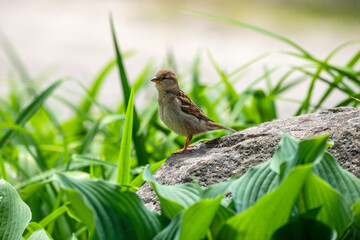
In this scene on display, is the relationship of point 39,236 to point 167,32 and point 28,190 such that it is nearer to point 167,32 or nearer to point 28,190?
point 28,190

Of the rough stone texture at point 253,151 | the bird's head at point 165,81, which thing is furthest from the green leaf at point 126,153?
the bird's head at point 165,81

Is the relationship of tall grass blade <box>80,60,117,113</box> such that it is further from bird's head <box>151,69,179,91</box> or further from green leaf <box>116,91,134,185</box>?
green leaf <box>116,91,134,185</box>

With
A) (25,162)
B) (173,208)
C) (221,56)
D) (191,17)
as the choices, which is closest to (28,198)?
(25,162)

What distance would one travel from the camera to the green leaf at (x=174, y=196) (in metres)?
1.96

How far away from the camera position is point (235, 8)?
12.0 metres

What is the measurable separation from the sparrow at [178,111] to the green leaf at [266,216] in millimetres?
1554

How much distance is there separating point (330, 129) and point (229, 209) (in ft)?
3.10

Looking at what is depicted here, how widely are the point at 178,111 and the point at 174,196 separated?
4.81 feet

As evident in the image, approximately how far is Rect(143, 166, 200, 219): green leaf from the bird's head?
1.54 m

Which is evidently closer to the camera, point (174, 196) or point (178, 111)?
point (174, 196)

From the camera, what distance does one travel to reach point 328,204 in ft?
6.21

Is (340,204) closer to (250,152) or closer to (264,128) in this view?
(250,152)

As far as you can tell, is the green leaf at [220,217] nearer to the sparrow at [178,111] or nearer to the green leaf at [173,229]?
the green leaf at [173,229]

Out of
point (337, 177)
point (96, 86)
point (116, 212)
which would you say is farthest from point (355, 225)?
point (96, 86)
